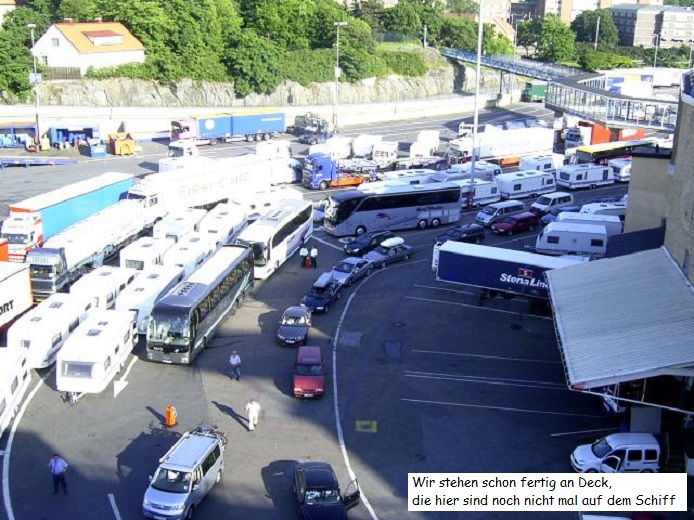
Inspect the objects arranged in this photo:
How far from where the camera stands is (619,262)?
25859mm

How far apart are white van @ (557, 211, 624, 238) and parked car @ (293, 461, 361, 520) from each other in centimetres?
2117

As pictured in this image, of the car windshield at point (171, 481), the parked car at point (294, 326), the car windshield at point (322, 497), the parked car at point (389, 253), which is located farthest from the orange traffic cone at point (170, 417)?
the parked car at point (389, 253)

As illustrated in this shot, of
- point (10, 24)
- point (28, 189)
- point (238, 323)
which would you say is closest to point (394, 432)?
point (238, 323)

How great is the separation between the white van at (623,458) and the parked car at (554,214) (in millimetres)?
21345

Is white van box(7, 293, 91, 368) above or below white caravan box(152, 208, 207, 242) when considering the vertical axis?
below

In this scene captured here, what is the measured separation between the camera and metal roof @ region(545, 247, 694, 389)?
18.7 meters

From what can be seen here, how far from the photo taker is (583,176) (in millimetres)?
48750

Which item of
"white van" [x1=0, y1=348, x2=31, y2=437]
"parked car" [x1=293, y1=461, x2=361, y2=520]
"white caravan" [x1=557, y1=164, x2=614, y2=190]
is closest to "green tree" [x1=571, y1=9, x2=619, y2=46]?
"white caravan" [x1=557, y1=164, x2=614, y2=190]

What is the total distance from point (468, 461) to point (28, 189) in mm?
33691

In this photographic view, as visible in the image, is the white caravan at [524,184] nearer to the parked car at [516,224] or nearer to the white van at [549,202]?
the white van at [549,202]

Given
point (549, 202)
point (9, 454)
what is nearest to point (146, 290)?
point (9, 454)

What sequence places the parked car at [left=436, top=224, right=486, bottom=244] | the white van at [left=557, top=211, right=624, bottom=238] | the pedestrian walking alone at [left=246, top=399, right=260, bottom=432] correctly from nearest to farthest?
the pedestrian walking alone at [left=246, top=399, right=260, bottom=432]
the white van at [left=557, top=211, right=624, bottom=238]
the parked car at [left=436, top=224, right=486, bottom=244]

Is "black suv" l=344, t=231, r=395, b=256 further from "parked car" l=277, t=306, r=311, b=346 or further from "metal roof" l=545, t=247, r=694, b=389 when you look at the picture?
"metal roof" l=545, t=247, r=694, b=389

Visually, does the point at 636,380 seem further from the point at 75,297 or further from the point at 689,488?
the point at 75,297
